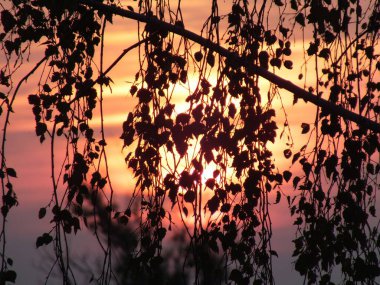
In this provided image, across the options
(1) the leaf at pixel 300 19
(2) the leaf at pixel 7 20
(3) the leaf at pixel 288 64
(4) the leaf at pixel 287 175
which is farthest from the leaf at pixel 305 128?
(2) the leaf at pixel 7 20

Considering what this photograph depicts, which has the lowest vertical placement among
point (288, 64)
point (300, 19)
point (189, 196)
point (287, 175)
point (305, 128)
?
point (189, 196)

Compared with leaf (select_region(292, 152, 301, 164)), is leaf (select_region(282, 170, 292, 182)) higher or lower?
lower

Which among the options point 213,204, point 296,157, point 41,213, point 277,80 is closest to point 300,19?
point 277,80

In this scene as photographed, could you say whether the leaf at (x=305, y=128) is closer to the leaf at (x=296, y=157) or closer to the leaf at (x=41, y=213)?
the leaf at (x=296, y=157)

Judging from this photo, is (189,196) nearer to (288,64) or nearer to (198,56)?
(198,56)

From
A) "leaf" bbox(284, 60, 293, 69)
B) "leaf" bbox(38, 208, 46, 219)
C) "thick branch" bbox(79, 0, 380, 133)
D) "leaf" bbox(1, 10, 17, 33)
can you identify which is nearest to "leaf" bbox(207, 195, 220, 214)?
"thick branch" bbox(79, 0, 380, 133)

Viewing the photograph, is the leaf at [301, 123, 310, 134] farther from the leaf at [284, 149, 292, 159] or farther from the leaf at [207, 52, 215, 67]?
the leaf at [207, 52, 215, 67]

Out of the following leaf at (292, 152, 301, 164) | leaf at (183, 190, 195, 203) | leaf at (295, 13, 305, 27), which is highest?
leaf at (295, 13, 305, 27)

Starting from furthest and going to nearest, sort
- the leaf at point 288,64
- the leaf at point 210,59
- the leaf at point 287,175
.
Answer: the leaf at point 287,175 → the leaf at point 288,64 → the leaf at point 210,59

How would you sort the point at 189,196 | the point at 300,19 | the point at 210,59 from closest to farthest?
1. the point at 189,196
2. the point at 210,59
3. the point at 300,19

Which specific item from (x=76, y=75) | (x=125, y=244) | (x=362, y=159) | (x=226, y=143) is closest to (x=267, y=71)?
(x=226, y=143)

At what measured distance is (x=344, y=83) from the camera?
11.4 ft

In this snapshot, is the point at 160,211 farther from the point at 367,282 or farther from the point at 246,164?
the point at 367,282

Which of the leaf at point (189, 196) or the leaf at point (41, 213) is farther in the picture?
the leaf at point (41, 213)
